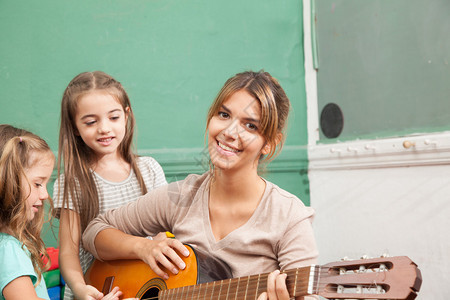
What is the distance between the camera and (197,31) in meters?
1.94

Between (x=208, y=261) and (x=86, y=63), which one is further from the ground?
(x=86, y=63)

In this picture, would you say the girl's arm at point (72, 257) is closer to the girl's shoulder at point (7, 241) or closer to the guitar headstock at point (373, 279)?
the girl's shoulder at point (7, 241)

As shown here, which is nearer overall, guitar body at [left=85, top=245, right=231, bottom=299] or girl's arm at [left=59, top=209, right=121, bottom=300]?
guitar body at [left=85, top=245, right=231, bottom=299]

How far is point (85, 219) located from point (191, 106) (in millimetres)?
767

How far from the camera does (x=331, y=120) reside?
2.11 meters

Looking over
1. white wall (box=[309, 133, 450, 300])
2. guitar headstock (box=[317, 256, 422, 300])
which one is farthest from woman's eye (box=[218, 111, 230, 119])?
white wall (box=[309, 133, 450, 300])

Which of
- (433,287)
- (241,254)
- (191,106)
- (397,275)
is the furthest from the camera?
(191,106)

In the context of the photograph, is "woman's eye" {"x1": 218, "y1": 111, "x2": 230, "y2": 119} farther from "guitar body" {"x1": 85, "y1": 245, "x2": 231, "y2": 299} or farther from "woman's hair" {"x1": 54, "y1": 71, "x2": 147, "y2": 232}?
"woman's hair" {"x1": 54, "y1": 71, "x2": 147, "y2": 232}

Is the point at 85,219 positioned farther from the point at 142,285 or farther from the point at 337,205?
the point at 337,205

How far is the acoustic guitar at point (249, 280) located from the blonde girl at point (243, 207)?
31 mm

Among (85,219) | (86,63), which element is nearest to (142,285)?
(85,219)

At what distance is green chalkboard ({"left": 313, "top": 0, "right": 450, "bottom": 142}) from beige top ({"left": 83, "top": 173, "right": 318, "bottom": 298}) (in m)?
0.93

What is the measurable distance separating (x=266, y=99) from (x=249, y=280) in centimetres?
37

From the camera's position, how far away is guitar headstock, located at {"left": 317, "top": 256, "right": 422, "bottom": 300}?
65 centimetres
